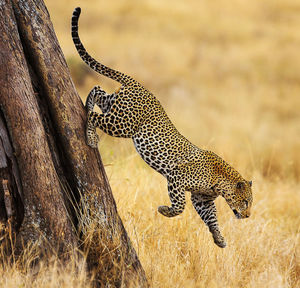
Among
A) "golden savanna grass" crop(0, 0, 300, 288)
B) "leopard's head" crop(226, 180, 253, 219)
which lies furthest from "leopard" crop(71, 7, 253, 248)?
"golden savanna grass" crop(0, 0, 300, 288)

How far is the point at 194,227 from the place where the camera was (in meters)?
6.29

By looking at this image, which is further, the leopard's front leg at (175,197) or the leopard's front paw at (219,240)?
the leopard's front paw at (219,240)

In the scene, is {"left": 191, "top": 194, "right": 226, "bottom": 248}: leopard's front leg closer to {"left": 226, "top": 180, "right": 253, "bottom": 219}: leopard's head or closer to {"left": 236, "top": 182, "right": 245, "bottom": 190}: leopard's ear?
{"left": 226, "top": 180, "right": 253, "bottom": 219}: leopard's head

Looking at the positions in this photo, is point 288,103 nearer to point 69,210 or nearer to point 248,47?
point 248,47

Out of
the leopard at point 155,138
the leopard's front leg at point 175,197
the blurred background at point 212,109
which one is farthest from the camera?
the blurred background at point 212,109

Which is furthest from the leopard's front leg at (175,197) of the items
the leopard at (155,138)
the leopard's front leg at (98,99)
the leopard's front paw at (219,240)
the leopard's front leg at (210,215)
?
the leopard's front leg at (98,99)

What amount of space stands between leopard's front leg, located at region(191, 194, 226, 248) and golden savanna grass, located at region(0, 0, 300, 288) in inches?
5.8

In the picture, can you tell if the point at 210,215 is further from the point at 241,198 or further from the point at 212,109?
the point at 212,109

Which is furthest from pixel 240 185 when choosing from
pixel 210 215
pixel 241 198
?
pixel 210 215

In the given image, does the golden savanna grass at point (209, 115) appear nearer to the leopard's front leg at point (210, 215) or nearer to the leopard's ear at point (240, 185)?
the leopard's front leg at point (210, 215)

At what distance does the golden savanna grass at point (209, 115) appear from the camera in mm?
5512

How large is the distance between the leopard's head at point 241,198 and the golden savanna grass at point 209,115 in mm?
430

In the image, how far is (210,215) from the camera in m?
5.52

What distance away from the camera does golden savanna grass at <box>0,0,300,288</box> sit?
5.51m
